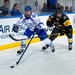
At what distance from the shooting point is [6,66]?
425cm

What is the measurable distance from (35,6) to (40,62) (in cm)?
274

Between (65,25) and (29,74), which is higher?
(65,25)

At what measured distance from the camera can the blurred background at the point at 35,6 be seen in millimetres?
5970

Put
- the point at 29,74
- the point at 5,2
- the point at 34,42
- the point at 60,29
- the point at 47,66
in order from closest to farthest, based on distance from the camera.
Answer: the point at 29,74, the point at 47,66, the point at 60,29, the point at 5,2, the point at 34,42

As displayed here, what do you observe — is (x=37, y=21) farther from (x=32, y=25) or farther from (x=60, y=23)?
(x=60, y=23)

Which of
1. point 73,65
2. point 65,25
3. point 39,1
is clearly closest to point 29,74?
point 73,65

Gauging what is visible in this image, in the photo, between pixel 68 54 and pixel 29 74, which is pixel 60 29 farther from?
pixel 29 74

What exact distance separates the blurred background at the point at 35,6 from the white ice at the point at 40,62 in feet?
2.87

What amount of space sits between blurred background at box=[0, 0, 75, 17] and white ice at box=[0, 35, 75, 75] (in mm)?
875

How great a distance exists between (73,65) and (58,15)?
4.19 ft

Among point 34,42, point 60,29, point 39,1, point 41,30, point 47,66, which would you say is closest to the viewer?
point 47,66

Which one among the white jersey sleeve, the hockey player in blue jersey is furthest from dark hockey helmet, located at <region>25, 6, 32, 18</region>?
the white jersey sleeve

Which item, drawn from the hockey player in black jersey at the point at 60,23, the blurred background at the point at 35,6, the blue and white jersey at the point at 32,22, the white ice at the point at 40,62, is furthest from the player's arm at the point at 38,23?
the blurred background at the point at 35,6

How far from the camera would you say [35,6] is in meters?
7.00
